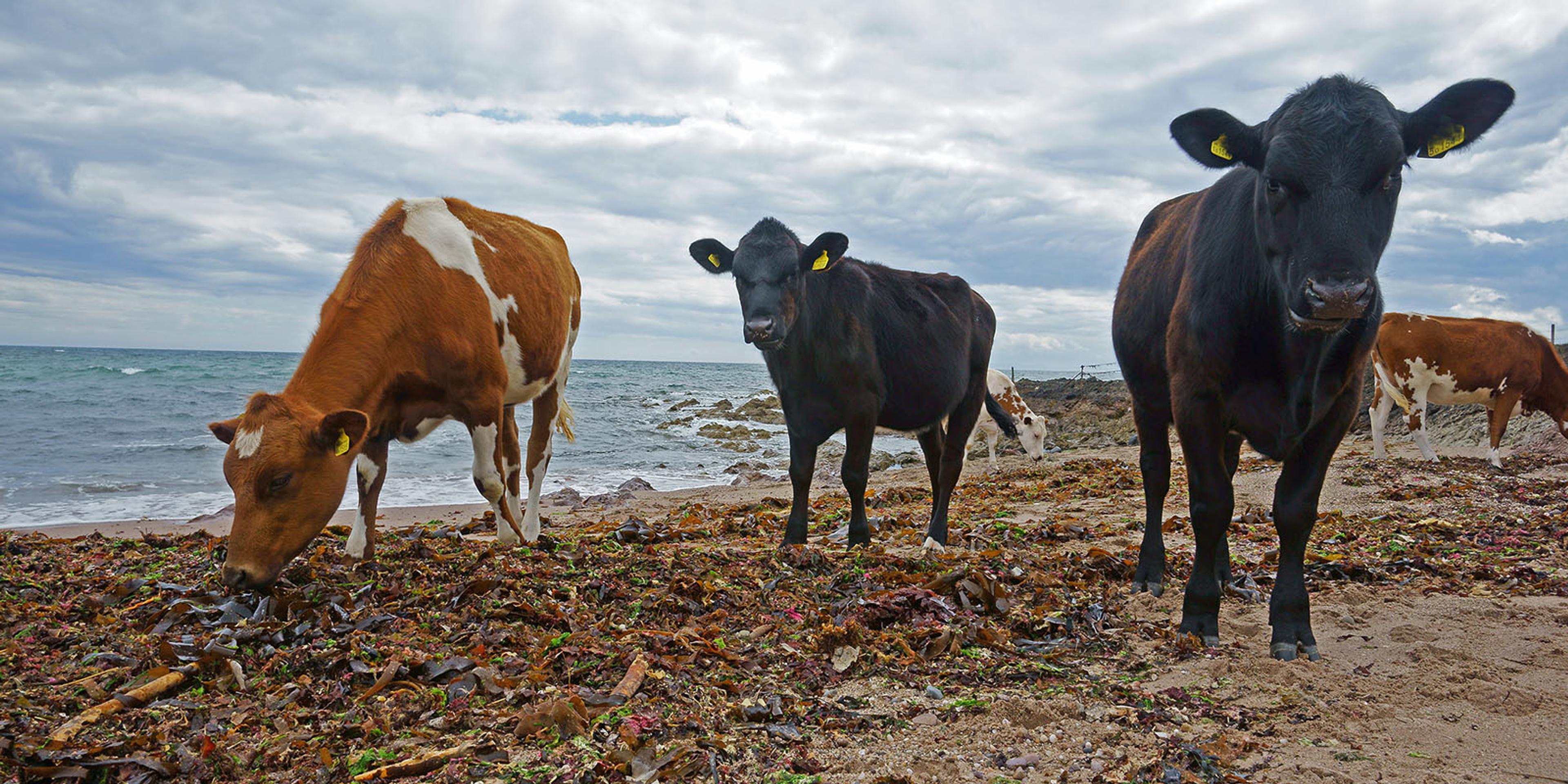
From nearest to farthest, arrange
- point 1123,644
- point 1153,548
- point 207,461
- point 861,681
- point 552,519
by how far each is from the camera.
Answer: point 861,681
point 1123,644
point 1153,548
point 552,519
point 207,461

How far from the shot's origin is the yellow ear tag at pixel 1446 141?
3531 mm

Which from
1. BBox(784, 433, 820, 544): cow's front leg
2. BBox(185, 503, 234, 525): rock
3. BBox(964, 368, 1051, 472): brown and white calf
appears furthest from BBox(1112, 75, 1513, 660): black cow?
BBox(964, 368, 1051, 472): brown and white calf

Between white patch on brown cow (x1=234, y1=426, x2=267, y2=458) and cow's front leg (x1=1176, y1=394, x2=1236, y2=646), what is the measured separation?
14.9 feet

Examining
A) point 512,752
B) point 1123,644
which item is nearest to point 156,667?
point 512,752

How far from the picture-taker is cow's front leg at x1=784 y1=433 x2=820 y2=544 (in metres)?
A: 6.35

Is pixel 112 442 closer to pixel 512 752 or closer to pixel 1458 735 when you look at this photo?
Answer: pixel 512 752

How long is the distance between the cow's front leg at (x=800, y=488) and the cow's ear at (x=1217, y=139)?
333 cm

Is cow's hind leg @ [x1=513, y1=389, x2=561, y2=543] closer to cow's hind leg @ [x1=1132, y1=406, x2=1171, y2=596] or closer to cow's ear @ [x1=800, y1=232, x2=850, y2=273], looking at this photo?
cow's ear @ [x1=800, y1=232, x2=850, y2=273]

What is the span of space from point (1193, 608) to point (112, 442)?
20.6 metres

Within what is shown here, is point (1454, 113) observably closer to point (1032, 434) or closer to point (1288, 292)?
point (1288, 292)

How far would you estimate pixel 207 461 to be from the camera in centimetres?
1525

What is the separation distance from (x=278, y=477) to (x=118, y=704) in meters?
1.38

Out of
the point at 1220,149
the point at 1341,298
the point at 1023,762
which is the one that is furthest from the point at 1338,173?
the point at 1023,762

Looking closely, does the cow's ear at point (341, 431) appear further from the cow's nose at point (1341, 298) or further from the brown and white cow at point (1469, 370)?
the brown and white cow at point (1469, 370)
